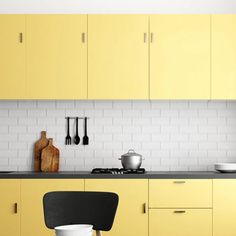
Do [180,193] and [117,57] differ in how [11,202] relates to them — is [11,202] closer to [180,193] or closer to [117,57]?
[180,193]

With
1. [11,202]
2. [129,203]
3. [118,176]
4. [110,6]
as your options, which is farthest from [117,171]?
[110,6]

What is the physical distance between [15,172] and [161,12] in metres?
2.26

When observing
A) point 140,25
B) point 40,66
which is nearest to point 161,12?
point 140,25

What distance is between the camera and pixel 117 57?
5.95 metres

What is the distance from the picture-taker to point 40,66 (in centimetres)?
594

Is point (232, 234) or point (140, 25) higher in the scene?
point (140, 25)

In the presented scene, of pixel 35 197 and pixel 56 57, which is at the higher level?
pixel 56 57

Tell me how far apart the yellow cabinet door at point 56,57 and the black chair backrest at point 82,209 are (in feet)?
8.10

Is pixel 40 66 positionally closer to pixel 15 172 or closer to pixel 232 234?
pixel 15 172

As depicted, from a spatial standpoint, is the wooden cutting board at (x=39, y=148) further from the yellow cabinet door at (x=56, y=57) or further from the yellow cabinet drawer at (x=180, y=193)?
the yellow cabinet drawer at (x=180, y=193)

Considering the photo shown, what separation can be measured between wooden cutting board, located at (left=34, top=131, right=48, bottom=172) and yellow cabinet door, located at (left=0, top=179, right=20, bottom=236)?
55 centimetres

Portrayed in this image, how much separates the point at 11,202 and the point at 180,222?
1.62 m

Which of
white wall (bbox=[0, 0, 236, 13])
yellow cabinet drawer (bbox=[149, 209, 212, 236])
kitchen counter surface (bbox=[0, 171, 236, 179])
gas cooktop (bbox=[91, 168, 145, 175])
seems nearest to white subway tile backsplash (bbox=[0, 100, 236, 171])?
gas cooktop (bbox=[91, 168, 145, 175])

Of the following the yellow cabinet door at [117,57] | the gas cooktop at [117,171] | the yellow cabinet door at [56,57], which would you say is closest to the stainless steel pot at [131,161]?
the gas cooktop at [117,171]
